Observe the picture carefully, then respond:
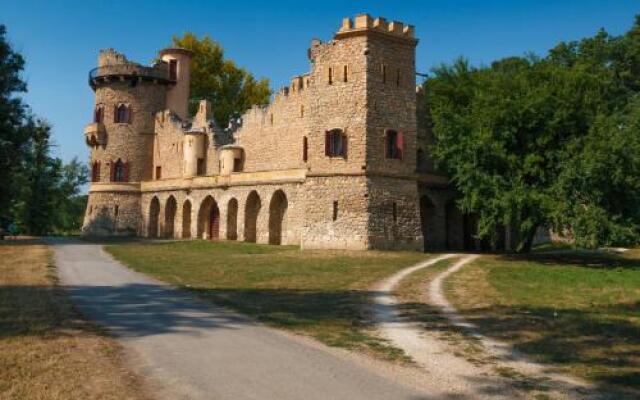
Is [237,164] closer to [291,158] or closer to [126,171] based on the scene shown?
[291,158]

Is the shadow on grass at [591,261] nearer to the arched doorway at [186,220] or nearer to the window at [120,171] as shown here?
the arched doorway at [186,220]

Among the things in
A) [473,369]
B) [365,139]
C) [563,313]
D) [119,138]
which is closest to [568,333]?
[563,313]

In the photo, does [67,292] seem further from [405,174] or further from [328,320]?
[405,174]

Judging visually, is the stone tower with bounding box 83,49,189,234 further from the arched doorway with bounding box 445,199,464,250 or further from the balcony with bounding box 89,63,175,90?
the arched doorway with bounding box 445,199,464,250

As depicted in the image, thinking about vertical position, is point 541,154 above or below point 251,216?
above

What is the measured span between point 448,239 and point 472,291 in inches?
810

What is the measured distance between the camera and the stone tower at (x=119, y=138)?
161 feet

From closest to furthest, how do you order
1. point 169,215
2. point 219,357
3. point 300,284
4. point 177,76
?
point 219,357 < point 300,284 < point 169,215 < point 177,76

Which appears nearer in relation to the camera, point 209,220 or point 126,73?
point 209,220

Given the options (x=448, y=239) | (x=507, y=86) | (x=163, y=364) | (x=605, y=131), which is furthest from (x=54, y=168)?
(x=163, y=364)

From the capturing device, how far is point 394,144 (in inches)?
1201

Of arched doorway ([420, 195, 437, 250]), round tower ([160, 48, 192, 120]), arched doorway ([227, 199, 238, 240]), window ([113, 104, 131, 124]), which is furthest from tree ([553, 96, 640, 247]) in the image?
window ([113, 104, 131, 124])

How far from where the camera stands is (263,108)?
4238 centimetres

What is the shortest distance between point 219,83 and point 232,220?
80.4ft
